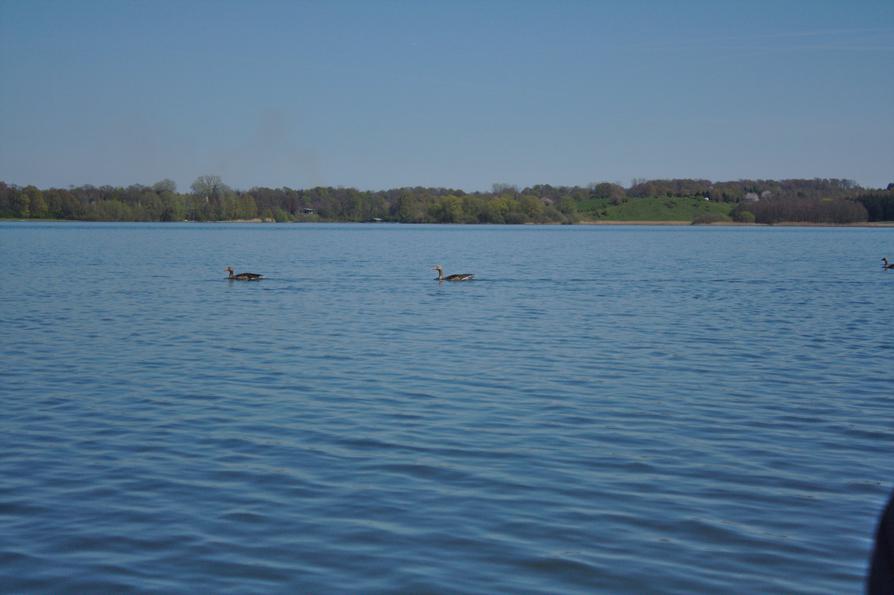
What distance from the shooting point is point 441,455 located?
31.4 feet

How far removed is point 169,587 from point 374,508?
2.03 metres

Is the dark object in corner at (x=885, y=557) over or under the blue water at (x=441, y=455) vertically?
over

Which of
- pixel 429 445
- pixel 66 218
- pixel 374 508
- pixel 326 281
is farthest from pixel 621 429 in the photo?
pixel 66 218

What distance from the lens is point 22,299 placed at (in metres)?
27.6

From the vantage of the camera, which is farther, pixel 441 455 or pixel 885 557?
pixel 441 455

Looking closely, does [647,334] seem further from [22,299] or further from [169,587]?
[22,299]

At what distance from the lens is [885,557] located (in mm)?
1567

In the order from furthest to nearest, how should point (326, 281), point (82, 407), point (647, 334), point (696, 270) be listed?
1. point (696, 270)
2. point (326, 281)
3. point (647, 334)
4. point (82, 407)

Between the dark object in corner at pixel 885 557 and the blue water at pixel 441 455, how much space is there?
4886mm

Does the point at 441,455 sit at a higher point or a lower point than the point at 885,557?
lower

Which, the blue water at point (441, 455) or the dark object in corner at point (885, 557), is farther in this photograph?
the blue water at point (441, 455)

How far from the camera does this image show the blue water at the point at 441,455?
6.67m

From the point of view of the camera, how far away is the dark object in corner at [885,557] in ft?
5.07

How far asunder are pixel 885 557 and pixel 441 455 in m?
8.14
